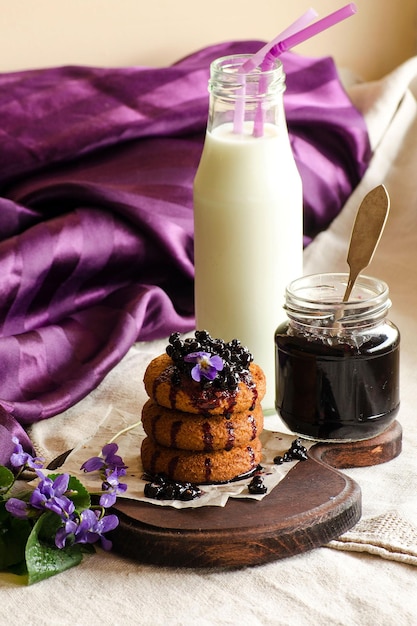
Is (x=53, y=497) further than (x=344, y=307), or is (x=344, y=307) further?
(x=344, y=307)

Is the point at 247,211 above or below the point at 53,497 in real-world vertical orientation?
above

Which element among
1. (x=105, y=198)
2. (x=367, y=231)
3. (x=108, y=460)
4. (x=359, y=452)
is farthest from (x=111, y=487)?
(x=105, y=198)

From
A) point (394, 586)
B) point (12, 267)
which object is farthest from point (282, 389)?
point (12, 267)

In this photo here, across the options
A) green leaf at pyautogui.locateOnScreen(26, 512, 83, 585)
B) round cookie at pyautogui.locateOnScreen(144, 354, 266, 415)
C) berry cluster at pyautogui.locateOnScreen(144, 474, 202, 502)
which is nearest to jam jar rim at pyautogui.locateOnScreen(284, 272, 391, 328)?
round cookie at pyautogui.locateOnScreen(144, 354, 266, 415)

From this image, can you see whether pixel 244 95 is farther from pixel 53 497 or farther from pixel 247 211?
pixel 53 497

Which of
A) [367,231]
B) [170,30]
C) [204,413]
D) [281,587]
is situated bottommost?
[281,587]

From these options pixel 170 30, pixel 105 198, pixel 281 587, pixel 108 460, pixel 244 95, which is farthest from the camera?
pixel 170 30

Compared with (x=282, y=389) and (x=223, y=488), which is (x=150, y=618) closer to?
(x=223, y=488)
